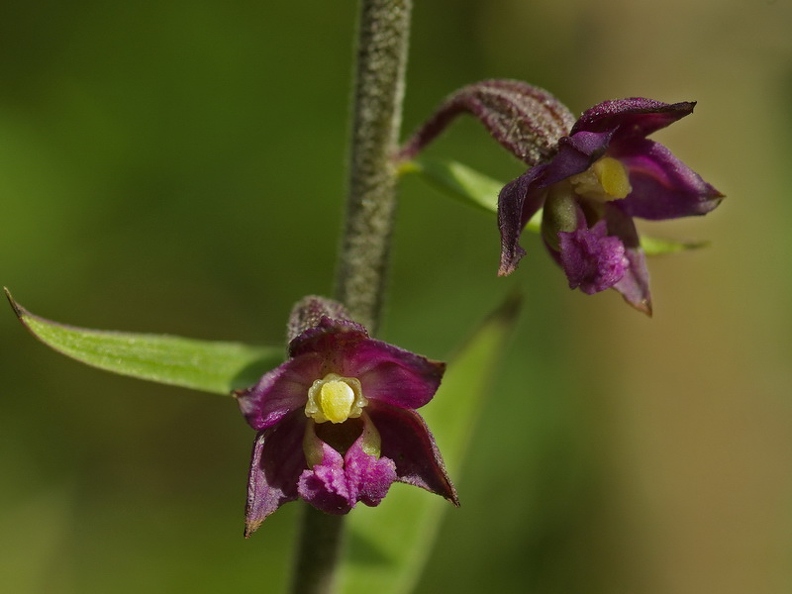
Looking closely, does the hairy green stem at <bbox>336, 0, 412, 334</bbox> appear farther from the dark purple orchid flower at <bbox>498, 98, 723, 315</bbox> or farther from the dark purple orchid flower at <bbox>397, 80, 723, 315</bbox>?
the dark purple orchid flower at <bbox>498, 98, 723, 315</bbox>

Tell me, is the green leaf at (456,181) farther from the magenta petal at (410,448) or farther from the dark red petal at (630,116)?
the magenta petal at (410,448)

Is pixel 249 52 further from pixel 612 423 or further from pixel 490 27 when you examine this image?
pixel 612 423

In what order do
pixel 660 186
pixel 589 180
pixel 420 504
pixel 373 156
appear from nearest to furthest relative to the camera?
pixel 589 180 < pixel 660 186 < pixel 373 156 < pixel 420 504

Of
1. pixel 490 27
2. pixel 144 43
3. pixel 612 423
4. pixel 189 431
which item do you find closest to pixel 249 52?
pixel 144 43

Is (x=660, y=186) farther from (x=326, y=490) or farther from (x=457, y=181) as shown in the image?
(x=326, y=490)

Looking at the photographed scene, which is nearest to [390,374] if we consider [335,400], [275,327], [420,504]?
[335,400]

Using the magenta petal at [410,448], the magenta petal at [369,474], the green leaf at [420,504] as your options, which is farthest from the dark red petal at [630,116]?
the green leaf at [420,504]

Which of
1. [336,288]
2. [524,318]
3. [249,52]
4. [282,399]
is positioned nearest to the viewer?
[282,399]
